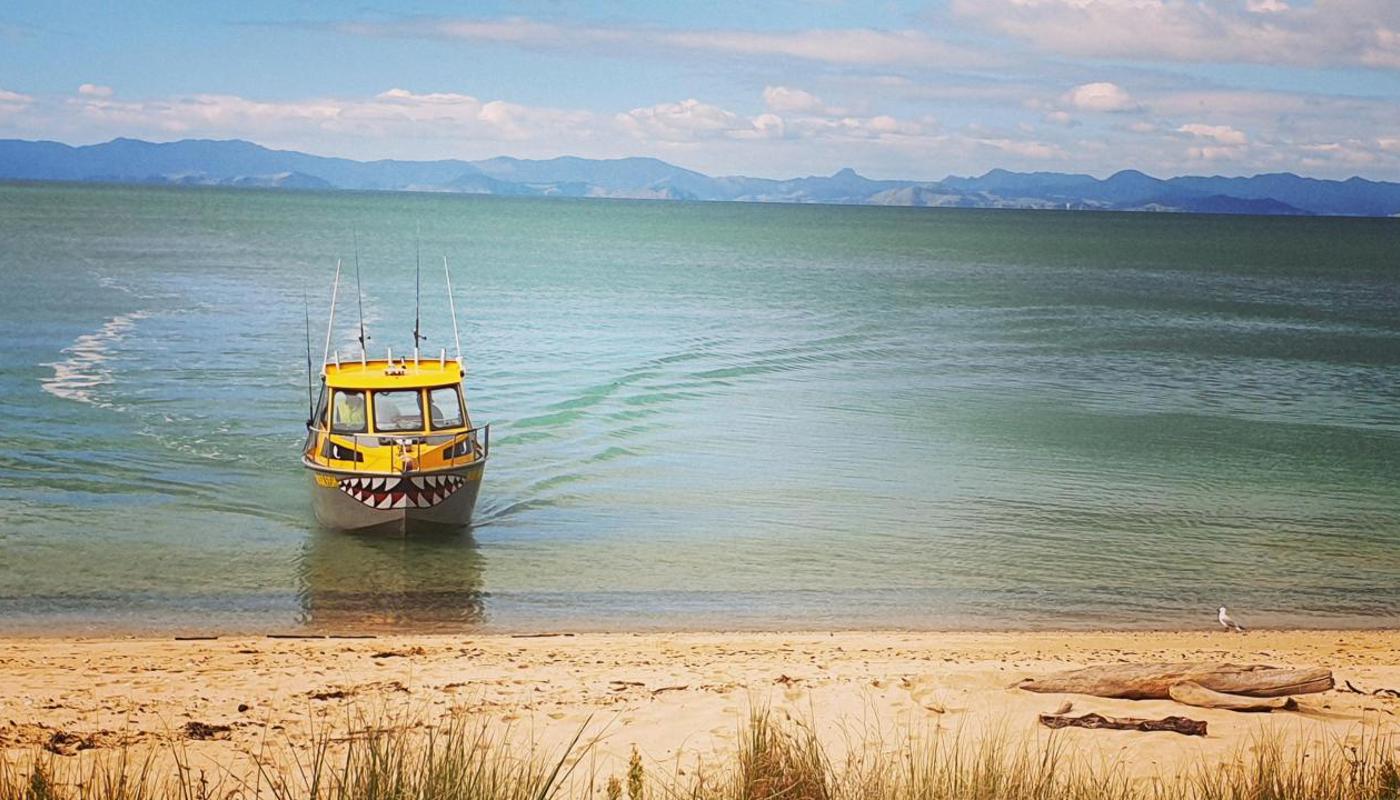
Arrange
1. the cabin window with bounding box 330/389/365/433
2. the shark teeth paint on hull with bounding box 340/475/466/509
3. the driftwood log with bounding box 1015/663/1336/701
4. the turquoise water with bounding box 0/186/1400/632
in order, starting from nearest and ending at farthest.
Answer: the driftwood log with bounding box 1015/663/1336/701 < the turquoise water with bounding box 0/186/1400/632 < the shark teeth paint on hull with bounding box 340/475/466/509 < the cabin window with bounding box 330/389/365/433

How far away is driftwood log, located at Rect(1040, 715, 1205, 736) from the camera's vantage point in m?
10.4

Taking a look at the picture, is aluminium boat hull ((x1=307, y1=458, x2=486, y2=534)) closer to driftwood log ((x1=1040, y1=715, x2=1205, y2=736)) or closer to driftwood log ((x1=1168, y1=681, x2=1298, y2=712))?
driftwood log ((x1=1040, y1=715, x2=1205, y2=736))

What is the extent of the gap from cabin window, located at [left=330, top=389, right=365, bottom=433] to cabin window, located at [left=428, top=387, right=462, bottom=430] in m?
1.01

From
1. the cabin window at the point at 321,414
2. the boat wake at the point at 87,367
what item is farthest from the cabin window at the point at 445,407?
the boat wake at the point at 87,367

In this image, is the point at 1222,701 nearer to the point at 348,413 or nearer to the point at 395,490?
the point at 395,490

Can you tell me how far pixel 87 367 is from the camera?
34188 millimetres

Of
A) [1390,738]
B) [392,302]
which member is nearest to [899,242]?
[392,302]

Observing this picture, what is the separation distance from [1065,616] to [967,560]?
101 inches

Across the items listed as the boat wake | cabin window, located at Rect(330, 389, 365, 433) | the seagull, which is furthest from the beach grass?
the boat wake

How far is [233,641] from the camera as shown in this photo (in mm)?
14812

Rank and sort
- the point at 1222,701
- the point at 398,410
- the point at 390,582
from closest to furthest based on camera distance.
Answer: the point at 1222,701, the point at 390,582, the point at 398,410

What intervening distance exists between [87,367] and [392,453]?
18771 millimetres

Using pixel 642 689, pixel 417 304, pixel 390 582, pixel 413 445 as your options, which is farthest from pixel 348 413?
pixel 642 689

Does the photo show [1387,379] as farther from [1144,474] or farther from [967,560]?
[967,560]
